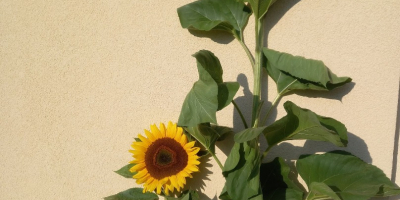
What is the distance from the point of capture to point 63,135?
1537 mm

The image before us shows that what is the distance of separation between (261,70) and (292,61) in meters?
0.14

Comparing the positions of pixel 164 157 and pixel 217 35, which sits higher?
pixel 217 35

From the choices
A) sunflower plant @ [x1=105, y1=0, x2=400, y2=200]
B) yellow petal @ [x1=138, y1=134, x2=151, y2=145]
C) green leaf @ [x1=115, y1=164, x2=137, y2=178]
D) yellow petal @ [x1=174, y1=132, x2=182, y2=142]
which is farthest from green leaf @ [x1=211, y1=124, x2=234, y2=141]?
green leaf @ [x1=115, y1=164, x2=137, y2=178]

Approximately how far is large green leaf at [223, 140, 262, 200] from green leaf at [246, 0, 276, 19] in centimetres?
42

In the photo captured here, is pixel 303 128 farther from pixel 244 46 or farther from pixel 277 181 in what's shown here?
pixel 244 46

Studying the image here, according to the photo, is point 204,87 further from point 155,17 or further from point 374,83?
point 374,83

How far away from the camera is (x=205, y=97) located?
3.65 ft

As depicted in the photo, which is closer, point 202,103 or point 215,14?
point 202,103

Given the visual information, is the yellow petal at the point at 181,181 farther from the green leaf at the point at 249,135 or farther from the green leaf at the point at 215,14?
the green leaf at the point at 215,14

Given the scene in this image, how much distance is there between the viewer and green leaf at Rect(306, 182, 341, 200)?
109 cm

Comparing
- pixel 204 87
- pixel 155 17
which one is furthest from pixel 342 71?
pixel 155 17

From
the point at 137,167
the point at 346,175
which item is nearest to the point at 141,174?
the point at 137,167

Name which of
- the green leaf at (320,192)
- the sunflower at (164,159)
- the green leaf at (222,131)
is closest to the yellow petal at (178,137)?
the sunflower at (164,159)

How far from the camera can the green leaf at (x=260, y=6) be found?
4.11 feet
